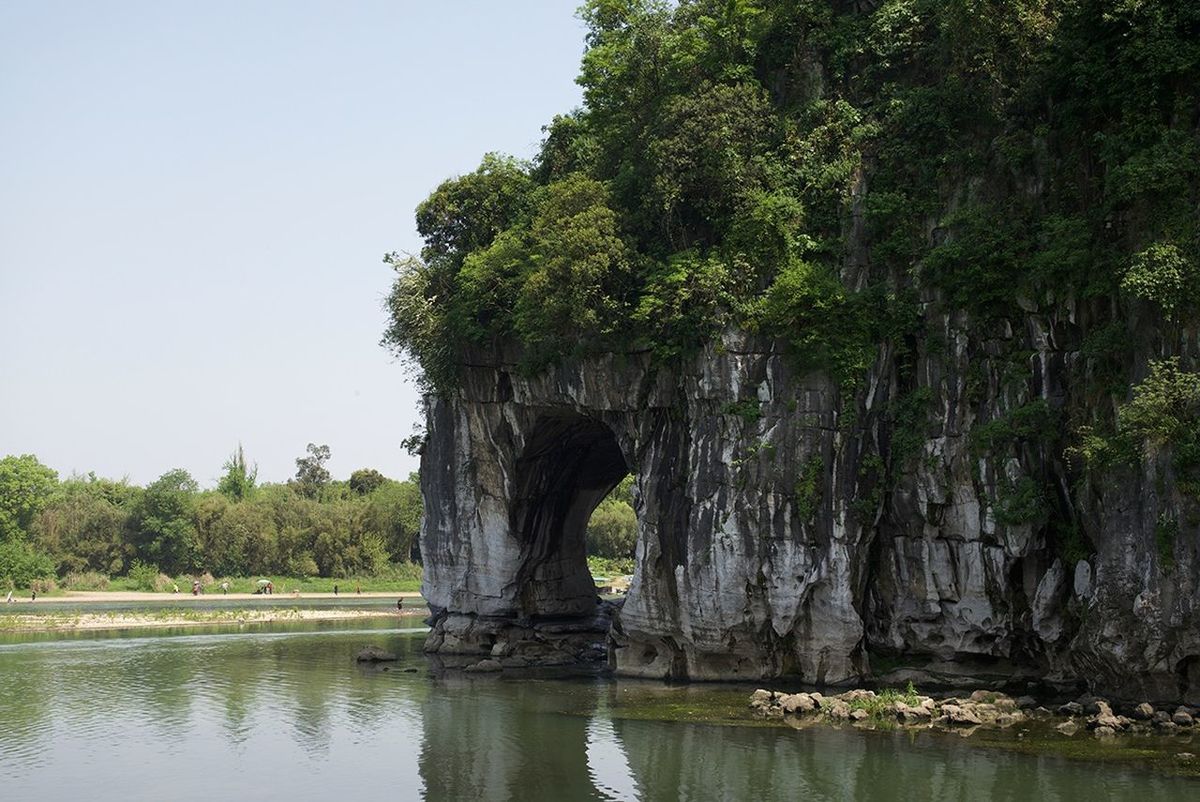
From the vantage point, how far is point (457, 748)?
22.4 metres

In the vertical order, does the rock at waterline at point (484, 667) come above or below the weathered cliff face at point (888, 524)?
below

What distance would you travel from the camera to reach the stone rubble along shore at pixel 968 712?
20.9 metres

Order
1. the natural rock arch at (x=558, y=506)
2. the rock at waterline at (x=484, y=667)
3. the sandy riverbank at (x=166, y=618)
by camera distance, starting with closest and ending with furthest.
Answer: the rock at waterline at (x=484, y=667)
the natural rock arch at (x=558, y=506)
the sandy riverbank at (x=166, y=618)

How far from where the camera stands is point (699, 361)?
29.0 metres

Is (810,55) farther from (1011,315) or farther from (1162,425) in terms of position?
(1162,425)

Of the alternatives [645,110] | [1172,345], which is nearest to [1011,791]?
[1172,345]

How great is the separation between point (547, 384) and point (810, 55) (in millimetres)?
10451

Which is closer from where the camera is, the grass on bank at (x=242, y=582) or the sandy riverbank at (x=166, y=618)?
the sandy riverbank at (x=166, y=618)

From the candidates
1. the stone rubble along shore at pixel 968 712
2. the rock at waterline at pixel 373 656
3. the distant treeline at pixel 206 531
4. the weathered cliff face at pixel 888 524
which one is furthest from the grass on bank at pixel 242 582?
the stone rubble along shore at pixel 968 712

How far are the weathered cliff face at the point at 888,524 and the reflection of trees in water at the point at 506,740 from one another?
3.76 metres

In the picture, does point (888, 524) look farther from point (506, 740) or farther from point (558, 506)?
point (558, 506)

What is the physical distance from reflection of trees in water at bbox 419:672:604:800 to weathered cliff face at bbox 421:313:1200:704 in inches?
148

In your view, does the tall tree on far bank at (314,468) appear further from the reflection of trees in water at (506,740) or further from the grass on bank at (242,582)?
the reflection of trees in water at (506,740)

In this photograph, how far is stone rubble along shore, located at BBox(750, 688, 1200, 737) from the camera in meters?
20.9
